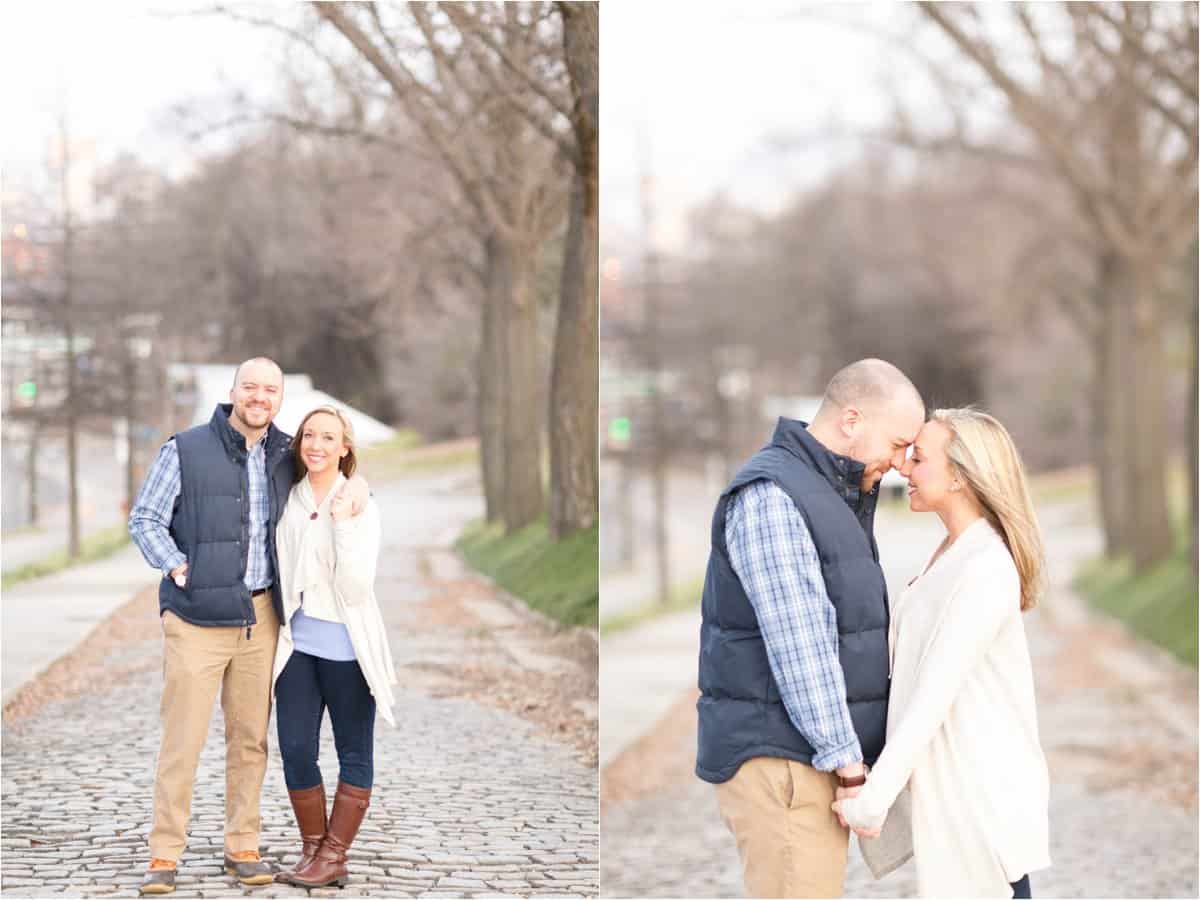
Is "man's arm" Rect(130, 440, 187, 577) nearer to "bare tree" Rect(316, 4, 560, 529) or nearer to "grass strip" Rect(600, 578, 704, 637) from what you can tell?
"bare tree" Rect(316, 4, 560, 529)

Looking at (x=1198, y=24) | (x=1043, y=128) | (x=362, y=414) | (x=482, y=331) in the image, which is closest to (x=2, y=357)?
(x=362, y=414)

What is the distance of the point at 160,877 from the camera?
574 cm

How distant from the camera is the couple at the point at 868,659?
13.4 ft

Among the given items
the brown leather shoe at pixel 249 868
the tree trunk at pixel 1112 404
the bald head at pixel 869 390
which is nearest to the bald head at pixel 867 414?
the bald head at pixel 869 390

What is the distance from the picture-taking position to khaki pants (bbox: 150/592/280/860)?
17.8 feet

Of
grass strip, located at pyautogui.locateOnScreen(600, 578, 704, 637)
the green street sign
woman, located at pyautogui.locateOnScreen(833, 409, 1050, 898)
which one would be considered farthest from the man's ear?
the green street sign

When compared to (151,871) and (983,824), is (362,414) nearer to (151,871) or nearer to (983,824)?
(151,871)

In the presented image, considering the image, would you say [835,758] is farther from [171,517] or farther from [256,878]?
[256,878]

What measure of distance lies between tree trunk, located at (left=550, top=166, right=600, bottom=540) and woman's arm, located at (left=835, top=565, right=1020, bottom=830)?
311cm

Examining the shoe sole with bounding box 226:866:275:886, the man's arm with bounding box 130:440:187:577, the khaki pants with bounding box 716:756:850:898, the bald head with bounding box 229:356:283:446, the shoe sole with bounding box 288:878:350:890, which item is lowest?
the shoe sole with bounding box 288:878:350:890

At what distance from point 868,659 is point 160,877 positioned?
108 inches

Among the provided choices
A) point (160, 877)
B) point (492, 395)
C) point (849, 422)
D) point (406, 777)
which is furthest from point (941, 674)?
point (492, 395)

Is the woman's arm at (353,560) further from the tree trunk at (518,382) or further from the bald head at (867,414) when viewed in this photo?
the bald head at (867,414)

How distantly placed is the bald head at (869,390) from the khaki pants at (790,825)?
0.88m
